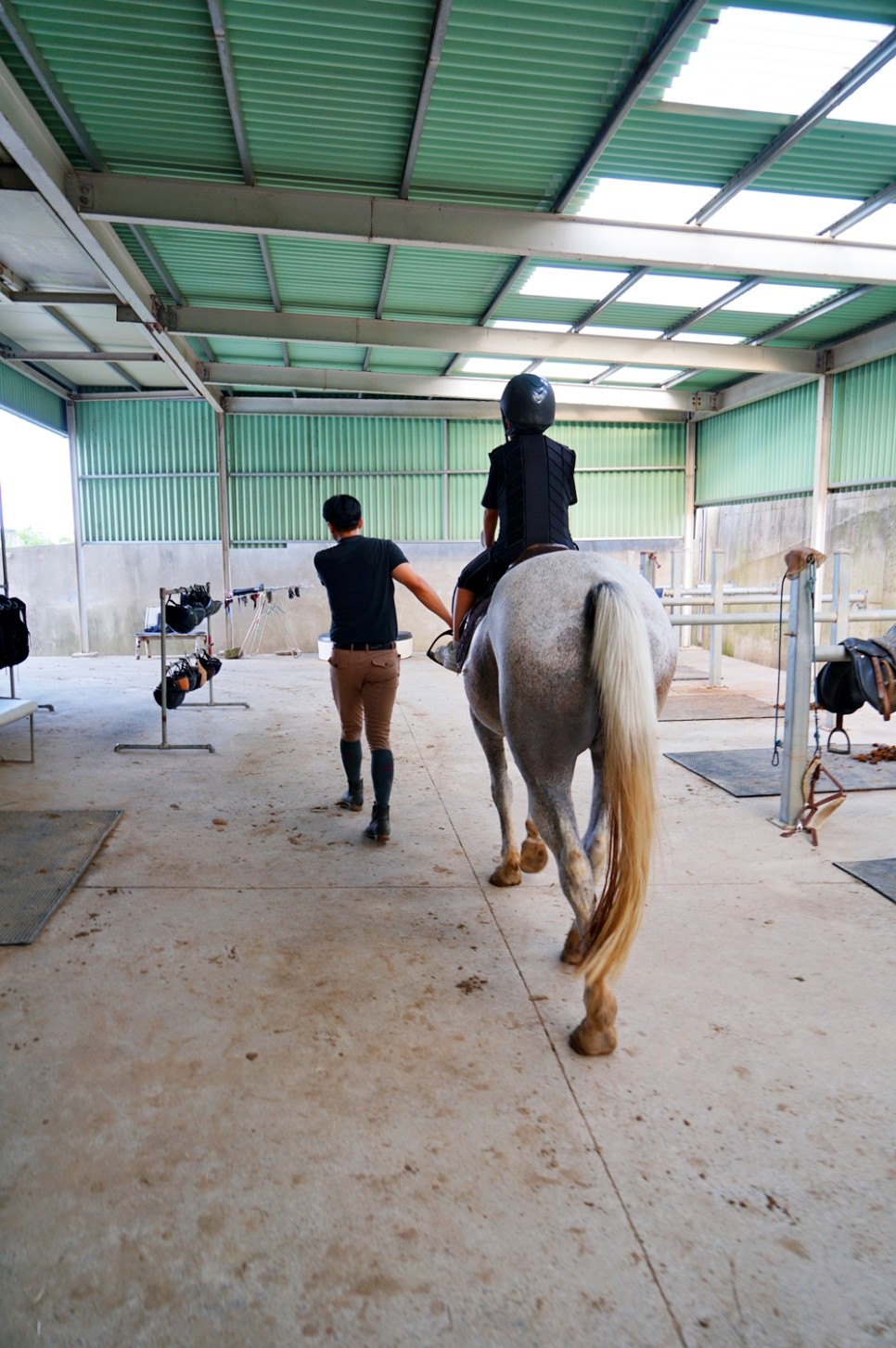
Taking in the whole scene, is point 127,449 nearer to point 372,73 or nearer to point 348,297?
point 348,297

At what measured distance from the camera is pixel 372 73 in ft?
15.6

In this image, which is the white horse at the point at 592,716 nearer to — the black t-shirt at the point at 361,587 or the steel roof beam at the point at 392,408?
the black t-shirt at the point at 361,587

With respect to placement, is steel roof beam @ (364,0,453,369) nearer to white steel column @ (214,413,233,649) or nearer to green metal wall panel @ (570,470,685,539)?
white steel column @ (214,413,233,649)

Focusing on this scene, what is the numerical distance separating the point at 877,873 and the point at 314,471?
12.1 m

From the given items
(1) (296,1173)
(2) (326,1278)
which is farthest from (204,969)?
(2) (326,1278)

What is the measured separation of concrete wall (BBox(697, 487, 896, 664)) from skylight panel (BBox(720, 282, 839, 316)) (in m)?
2.53

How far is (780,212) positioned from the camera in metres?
6.58

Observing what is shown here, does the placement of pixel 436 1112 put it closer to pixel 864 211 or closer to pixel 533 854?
pixel 533 854

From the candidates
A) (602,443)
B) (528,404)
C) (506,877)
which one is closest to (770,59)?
(528,404)

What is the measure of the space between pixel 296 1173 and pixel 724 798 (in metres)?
3.69

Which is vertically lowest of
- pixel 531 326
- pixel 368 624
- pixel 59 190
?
pixel 368 624

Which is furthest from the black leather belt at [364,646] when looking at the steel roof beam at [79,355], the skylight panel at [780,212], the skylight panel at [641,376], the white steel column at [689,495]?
the white steel column at [689,495]

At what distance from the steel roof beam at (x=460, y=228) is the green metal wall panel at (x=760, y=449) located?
162 inches

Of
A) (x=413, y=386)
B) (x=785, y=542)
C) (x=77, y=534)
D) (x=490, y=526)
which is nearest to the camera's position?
(x=490, y=526)
